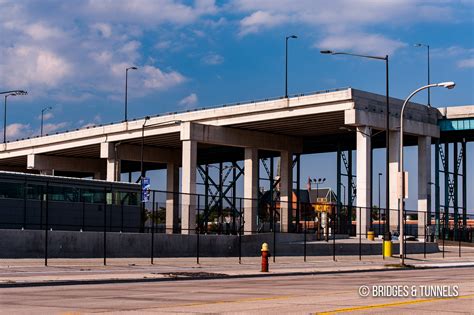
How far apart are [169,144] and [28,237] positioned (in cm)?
5085

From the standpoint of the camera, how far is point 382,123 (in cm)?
6988

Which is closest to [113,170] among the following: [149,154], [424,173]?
[149,154]

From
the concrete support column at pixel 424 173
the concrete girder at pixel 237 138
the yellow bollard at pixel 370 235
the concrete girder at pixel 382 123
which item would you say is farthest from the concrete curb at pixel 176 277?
the concrete girder at pixel 237 138

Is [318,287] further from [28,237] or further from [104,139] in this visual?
[104,139]

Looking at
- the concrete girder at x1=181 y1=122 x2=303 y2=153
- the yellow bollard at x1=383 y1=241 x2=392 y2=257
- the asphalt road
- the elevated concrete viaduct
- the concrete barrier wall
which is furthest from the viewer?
the concrete girder at x1=181 y1=122 x2=303 y2=153

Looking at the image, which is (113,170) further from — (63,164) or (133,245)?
(133,245)

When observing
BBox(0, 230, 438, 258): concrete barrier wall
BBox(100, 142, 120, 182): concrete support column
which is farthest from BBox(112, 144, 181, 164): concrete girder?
BBox(0, 230, 438, 258): concrete barrier wall

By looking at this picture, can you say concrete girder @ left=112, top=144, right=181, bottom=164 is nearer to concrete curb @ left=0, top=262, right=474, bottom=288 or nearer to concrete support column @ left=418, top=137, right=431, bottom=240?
concrete support column @ left=418, top=137, right=431, bottom=240

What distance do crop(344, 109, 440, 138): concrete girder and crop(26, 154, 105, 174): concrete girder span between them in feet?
142

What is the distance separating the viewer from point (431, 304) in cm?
1653

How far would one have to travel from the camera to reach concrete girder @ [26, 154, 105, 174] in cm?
9466

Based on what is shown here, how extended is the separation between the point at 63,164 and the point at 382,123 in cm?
4504

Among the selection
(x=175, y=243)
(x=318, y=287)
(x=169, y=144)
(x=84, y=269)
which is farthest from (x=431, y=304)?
(x=169, y=144)

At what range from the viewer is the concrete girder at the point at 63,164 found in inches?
3727
